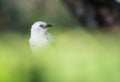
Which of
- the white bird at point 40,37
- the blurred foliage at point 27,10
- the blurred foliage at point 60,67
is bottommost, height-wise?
the blurred foliage at point 60,67

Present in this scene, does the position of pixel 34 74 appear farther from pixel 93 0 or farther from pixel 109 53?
pixel 93 0

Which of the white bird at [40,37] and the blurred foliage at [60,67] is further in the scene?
the white bird at [40,37]

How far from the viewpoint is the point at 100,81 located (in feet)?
1.19

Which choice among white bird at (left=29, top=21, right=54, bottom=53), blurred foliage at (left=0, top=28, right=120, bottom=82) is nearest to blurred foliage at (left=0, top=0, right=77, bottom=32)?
white bird at (left=29, top=21, right=54, bottom=53)

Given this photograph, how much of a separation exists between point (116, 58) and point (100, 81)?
0.05 meters

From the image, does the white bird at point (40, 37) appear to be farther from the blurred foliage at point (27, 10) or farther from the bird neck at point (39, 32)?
the blurred foliage at point (27, 10)

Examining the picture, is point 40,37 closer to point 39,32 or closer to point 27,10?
point 39,32

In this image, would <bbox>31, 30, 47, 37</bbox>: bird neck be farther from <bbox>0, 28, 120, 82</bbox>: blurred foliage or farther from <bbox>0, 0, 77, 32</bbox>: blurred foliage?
A: <bbox>0, 0, 77, 32</bbox>: blurred foliage

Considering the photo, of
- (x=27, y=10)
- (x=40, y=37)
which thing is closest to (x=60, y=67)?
(x=40, y=37)

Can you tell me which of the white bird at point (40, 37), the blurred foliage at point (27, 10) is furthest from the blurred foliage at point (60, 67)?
the blurred foliage at point (27, 10)

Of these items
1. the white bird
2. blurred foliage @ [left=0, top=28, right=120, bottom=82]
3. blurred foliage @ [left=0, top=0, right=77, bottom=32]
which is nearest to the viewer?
blurred foliage @ [left=0, top=28, right=120, bottom=82]

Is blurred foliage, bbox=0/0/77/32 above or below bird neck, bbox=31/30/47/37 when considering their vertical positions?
above

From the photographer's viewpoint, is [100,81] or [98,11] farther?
[98,11]

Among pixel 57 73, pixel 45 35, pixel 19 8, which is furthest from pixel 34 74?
pixel 19 8
